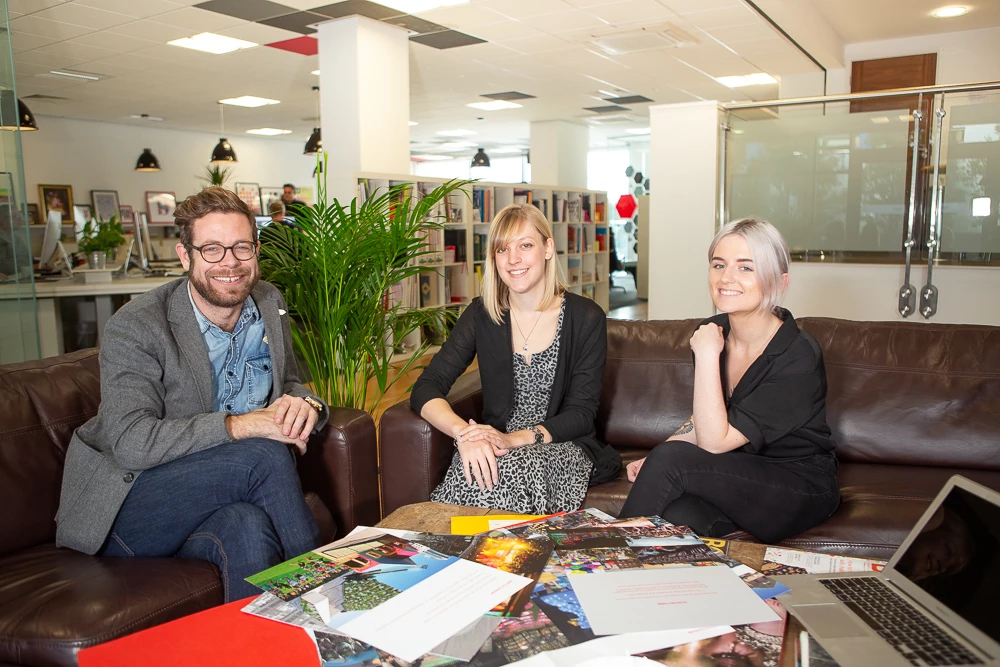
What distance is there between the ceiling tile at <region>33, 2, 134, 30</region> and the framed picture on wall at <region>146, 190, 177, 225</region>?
6.67 m

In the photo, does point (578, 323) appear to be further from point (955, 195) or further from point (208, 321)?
point (955, 195)

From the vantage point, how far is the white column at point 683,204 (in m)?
4.40

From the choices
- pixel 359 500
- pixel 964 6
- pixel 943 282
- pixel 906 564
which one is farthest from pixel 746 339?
pixel 964 6

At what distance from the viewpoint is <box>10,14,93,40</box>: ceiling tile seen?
5.79 metres

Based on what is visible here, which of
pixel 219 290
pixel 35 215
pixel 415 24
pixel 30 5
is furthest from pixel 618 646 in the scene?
pixel 35 215

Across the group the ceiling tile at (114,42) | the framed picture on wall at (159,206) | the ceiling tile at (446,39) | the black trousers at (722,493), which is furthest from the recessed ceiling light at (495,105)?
the black trousers at (722,493)

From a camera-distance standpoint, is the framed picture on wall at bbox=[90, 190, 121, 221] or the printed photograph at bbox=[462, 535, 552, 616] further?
the framed picture on wall at bbox=[90, 190, 121, 221]

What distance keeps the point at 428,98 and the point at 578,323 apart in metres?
7.88

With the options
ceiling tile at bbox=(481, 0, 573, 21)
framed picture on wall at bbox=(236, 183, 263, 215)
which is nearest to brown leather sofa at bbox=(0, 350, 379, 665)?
ceiling tile at bbox=(481, 0, 573, 21)

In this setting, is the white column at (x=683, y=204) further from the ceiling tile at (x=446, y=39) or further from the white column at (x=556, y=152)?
the white column at (x=556, y=152)

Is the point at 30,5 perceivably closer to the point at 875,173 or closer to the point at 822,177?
the point at 822,177

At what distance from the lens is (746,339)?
2096mm

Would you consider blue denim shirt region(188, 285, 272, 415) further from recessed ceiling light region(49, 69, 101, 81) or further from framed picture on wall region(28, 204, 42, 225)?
framed picture on wall region(28, 204, 42, 225)

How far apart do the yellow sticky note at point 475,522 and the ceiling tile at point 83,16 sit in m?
5.48
